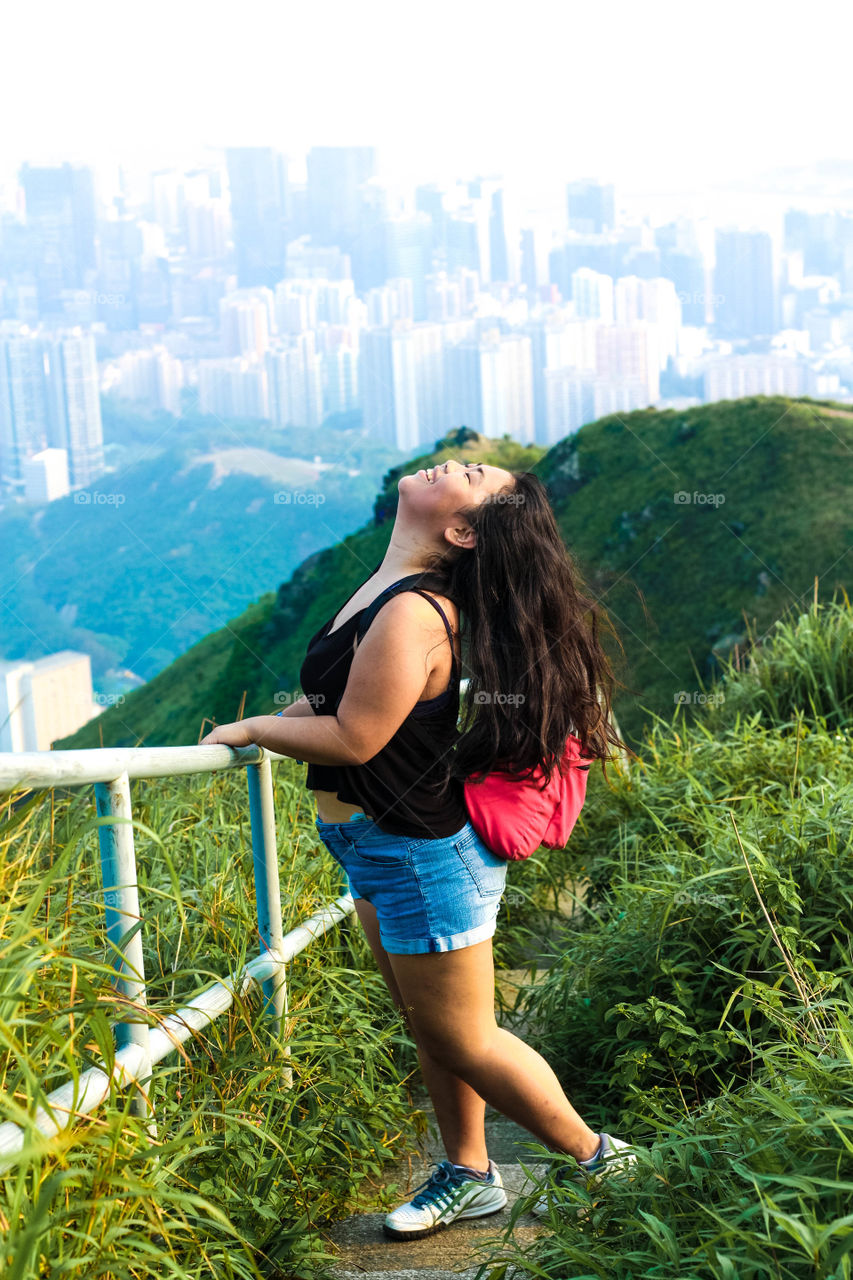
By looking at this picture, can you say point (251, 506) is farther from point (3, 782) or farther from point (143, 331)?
point (3, 782)

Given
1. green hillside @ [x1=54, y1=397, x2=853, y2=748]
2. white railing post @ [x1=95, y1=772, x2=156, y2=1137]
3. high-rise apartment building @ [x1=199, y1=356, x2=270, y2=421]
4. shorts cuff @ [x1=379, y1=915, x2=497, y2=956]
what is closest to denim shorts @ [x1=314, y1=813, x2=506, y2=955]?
shorts cuff @ [x1=379, y1=915, x2=497, y2=956]

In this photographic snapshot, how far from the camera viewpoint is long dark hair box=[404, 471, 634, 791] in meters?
1.76

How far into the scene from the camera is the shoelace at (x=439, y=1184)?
1907 mm

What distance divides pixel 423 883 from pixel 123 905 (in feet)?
1.75

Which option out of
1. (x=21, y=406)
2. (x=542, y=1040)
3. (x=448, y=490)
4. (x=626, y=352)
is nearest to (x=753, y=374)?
(x=626, y=352)

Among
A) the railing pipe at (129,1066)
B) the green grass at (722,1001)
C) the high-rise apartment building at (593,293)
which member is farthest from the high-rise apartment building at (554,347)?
the railing pipe at (129,1066)

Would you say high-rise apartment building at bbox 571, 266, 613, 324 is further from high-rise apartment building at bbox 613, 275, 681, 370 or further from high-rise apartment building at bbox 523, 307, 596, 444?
high-rise apartment building at bbox 523, 307, 596, 444

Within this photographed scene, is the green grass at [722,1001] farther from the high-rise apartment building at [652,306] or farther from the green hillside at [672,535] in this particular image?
the high-rise apartment building at [652,306]

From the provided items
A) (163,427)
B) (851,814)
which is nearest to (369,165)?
(163,427)

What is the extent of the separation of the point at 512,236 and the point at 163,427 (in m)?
26.0

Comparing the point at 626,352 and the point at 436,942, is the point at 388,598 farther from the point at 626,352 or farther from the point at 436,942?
the point at 626,352

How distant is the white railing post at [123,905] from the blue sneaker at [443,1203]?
65 centimetres

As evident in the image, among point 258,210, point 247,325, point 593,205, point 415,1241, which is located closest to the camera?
point 415,1241

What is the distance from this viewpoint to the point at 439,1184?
1.92m
